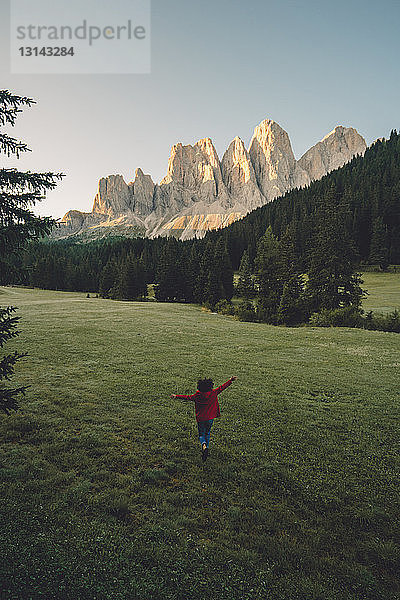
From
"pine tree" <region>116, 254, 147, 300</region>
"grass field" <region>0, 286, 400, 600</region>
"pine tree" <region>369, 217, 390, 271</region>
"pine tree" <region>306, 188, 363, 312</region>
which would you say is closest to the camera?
"grass field" <region>0, 286, 400, 600</region>

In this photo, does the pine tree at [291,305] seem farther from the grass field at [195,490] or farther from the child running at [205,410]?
the child running at [205,410]

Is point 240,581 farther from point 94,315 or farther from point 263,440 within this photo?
point 94,315

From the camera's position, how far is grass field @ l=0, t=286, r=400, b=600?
5.27 metres

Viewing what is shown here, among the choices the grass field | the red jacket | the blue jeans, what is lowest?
the grass field

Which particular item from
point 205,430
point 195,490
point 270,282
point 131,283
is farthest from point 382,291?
point 195,490

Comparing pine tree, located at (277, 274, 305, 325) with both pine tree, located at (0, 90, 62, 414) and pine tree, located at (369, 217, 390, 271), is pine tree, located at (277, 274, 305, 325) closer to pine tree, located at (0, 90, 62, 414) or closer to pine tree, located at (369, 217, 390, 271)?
pine tree, located at (0, 90, 62, 414)

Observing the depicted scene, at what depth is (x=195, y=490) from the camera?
7.69 meters

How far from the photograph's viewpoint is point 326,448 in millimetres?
10008

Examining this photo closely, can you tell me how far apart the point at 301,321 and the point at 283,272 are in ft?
26.5

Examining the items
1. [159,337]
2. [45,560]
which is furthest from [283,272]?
[45,560]

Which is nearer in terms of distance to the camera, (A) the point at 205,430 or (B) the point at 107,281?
(A) the point at 205,430

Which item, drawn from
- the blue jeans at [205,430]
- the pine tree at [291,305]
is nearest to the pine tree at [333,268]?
the pine tree at [291,305]

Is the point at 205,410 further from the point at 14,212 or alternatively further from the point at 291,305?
the point at 291,305

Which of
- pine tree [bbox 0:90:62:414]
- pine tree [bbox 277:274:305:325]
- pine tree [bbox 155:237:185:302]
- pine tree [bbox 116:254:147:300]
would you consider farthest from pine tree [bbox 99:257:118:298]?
pine tree [bbox 0:90:62:414]
